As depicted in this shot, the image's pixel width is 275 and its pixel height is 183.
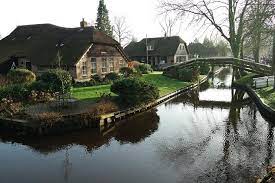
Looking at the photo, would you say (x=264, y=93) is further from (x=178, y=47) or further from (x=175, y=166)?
(x=178, y=47)

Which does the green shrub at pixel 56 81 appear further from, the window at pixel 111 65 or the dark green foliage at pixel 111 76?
the window at pixel 111 65

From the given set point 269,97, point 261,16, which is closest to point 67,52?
point 261,16

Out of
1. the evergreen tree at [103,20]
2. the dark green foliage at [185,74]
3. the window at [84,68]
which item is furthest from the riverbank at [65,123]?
the evergreen tree at [103,20]

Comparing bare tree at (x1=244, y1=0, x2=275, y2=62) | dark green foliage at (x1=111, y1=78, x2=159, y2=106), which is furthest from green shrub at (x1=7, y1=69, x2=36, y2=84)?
bare tree at (x1=244, y1=0, x2=275, y2=62)

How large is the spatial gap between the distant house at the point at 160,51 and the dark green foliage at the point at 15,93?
4150cm

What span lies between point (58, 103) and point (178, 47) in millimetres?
46241

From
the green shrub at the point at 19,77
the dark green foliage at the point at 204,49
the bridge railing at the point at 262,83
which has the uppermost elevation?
the dark green foliage at the point at 204,49

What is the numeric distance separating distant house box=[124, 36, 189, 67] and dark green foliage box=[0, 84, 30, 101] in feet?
136

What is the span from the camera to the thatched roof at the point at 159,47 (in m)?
65.6

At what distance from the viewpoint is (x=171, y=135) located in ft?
64.9

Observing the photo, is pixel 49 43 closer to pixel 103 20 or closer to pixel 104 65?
pixel 104 65

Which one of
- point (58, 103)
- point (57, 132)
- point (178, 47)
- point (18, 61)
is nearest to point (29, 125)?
point (57, 132)

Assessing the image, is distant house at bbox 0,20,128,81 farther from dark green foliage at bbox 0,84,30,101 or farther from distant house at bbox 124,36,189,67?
distant house at bbox 124,36,189,67

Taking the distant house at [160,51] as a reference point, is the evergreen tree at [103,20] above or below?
above
